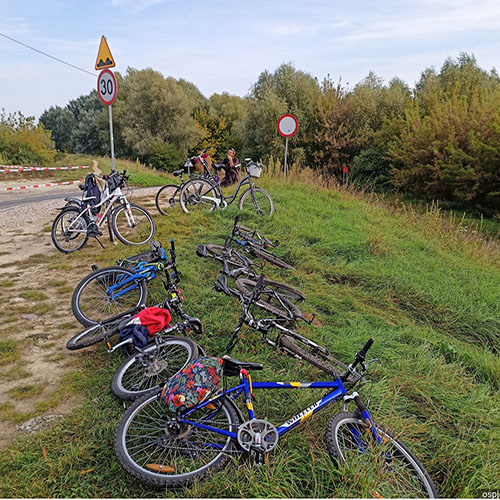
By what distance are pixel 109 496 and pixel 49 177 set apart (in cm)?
1717

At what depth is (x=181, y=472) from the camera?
2.31m

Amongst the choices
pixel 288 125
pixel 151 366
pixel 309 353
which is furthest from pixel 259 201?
pixel 151 366

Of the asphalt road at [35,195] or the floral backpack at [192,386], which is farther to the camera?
the asphalt road at [35,195]

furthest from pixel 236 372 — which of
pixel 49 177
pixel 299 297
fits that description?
pixel 49 177

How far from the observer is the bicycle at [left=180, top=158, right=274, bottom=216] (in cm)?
784

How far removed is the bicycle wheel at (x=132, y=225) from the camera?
6.07 meters

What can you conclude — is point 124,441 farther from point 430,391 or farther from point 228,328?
point 430,391

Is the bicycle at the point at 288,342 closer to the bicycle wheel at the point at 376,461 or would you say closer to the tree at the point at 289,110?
the bicycle wheel at the point at 376,461

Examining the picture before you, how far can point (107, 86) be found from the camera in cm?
772

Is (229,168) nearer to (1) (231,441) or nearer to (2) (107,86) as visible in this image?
(2) (107,86)

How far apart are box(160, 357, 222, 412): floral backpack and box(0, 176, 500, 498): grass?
0.45 m

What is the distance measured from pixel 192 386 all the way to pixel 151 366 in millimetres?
792

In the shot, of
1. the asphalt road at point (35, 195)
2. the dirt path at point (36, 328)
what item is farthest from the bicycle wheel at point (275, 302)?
the asphalt road at point (35, 195)

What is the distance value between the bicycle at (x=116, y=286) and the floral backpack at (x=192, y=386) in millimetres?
1480
